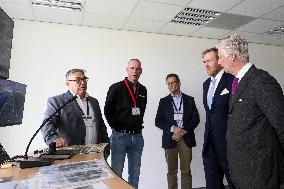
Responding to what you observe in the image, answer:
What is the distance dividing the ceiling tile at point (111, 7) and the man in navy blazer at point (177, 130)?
3.97ft

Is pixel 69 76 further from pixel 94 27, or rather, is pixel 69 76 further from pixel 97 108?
A: pixel 94 27

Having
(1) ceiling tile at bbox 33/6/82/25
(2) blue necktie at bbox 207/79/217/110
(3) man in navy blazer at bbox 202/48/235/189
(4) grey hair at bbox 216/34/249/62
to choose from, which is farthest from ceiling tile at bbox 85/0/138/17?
(4) grey hair at bbox 216/34/249/62

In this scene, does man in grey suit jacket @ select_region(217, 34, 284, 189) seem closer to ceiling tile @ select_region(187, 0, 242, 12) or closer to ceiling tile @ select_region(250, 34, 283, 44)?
ceiling tile @ select_region(187, 0, 242, 12)

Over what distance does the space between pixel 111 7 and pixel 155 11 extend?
0.66 m

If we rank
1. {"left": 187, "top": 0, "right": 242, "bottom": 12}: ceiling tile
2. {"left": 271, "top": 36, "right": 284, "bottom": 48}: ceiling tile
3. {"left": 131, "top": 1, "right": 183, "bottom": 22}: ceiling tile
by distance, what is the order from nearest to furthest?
1. {"left": 187, "top": 0, "right": 242, "bottom": 12}: ceiling tile
2. {"left": 131, "top": 1, "right": 183, "bottom": 22}: ceiling tile
3. {"left": 271, "top": 36, "right": 284, "bottom": 48}: ceiling tile

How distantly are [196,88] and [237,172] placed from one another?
3.22 meters

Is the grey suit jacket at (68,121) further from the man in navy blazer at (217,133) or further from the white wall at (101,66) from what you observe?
the white wall at (101,66)

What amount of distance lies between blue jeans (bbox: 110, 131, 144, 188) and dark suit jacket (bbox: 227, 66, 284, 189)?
5.05ft

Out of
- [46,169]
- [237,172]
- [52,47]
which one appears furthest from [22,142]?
[237,172]

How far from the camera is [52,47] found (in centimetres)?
429

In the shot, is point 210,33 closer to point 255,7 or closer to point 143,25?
point 255,7

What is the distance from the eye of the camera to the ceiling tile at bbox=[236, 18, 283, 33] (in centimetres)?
425

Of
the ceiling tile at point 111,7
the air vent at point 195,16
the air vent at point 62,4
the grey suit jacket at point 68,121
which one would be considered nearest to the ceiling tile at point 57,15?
the air vent at point 62,4

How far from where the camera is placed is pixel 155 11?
3803 mm
